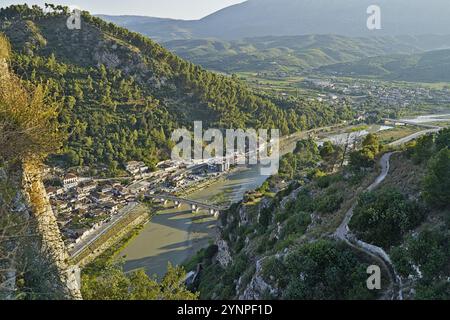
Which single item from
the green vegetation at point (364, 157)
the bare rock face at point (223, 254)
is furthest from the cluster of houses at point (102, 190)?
the green vegetation at point (364, 157)

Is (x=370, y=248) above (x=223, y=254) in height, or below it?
above

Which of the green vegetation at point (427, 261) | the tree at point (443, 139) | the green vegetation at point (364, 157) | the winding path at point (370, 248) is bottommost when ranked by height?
the winding path at point (370, 248)

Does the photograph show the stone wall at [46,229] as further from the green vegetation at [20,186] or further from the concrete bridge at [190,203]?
the concrete bridge at [190,203]

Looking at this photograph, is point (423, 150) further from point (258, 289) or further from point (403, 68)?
point (403, 68)

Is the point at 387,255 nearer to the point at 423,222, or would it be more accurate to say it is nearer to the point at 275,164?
the point at 423,222

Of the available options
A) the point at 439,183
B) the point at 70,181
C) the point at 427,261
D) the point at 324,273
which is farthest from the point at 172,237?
the point at 427,261

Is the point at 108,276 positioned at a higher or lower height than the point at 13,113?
lower

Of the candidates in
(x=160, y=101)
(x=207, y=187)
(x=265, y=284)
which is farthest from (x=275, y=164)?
(x=265, y=284)
